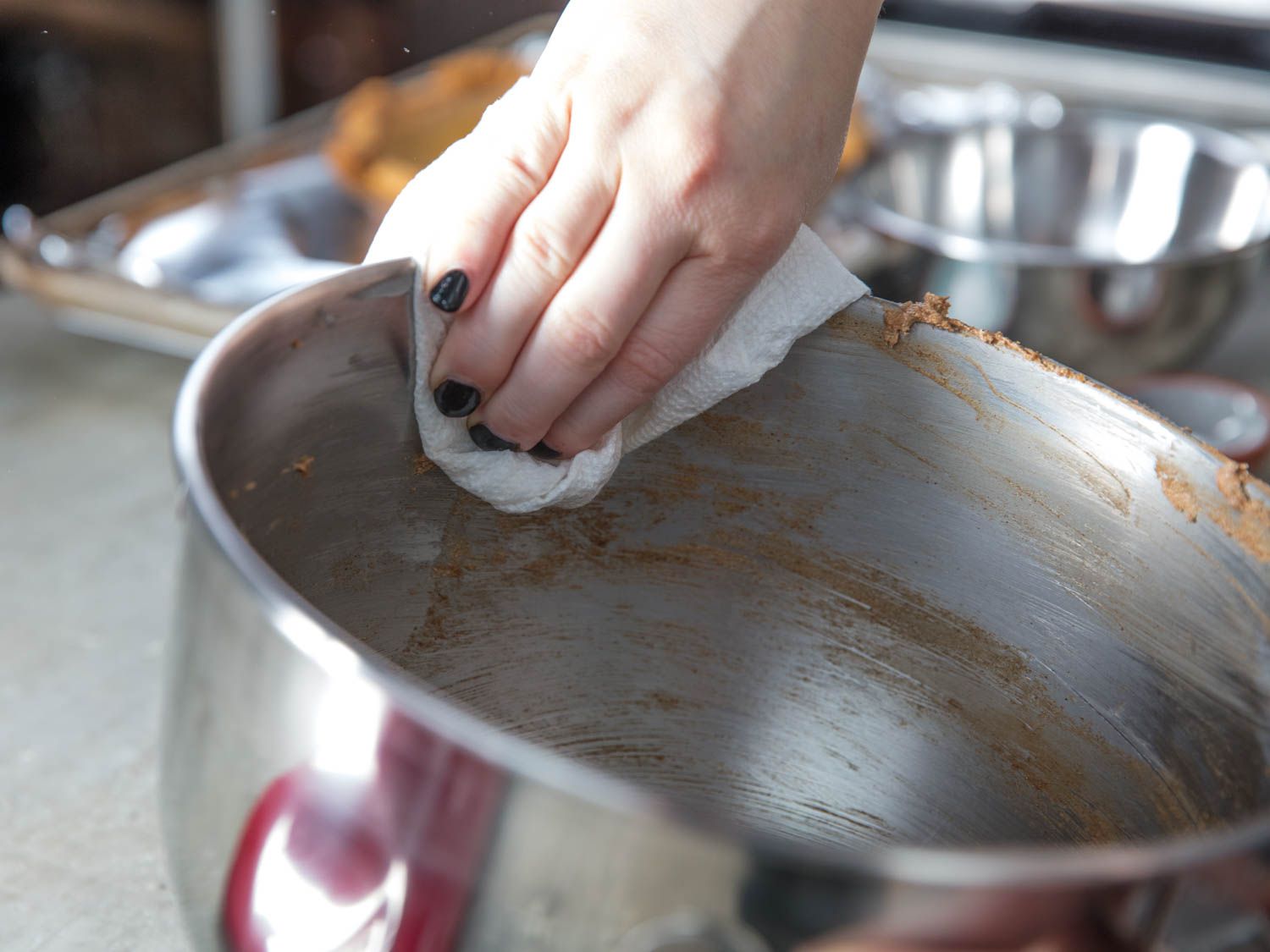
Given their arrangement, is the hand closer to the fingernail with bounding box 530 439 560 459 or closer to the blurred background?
the fingernail with bounding box 530 439 560 459

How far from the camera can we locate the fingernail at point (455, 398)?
314mm

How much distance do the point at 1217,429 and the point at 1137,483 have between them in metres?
0.24

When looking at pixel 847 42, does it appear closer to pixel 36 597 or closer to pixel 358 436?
pixel 358 436

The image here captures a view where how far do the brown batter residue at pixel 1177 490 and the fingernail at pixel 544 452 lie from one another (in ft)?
0.50

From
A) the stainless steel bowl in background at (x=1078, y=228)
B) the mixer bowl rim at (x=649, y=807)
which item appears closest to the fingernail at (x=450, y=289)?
the mixer bowl rim at (x=649, y=807)

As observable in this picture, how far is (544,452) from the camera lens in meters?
0.34

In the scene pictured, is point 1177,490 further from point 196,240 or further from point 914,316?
point 196,240

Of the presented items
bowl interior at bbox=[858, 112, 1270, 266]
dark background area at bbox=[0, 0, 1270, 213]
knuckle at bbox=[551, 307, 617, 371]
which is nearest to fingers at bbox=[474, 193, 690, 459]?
knuckle at bbox=[551, 307, 617, 371]

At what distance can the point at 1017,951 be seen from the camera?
6.2 inches

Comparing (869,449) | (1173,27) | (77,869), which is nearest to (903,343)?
(869,449)

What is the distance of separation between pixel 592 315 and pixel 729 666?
122 mm

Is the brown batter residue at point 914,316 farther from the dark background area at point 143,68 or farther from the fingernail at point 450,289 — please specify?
the dark background area at point 143,68

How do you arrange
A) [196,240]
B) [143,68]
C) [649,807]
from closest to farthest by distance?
[649,807] → [196,240] → [143,68]

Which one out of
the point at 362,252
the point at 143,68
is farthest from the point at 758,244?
the point at 143,68
